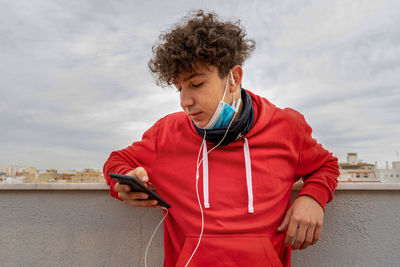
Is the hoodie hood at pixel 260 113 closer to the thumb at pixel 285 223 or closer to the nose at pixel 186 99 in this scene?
the nose at pixel 186 99

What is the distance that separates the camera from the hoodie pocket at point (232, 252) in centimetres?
141

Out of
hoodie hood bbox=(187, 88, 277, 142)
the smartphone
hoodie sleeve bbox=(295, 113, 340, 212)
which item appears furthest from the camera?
hoodie hood bbox=(187, 88, 277, 142)

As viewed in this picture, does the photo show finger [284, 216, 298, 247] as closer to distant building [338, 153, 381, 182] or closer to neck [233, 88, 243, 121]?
neck [233, 88, 243, 121]

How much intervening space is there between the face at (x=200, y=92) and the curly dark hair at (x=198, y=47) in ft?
0.10

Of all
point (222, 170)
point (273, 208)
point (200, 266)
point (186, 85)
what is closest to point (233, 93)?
point (186, 85)

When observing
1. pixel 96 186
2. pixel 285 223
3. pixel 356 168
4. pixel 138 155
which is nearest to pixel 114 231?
pixel 96 186

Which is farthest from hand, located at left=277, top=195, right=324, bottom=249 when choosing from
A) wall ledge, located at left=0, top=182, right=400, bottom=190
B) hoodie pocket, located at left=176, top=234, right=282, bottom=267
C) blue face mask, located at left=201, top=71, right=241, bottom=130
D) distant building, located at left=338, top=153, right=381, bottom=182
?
distant building, located at left=338, top=153, right=381, bottom=182

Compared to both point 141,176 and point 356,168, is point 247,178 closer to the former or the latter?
point 141,176

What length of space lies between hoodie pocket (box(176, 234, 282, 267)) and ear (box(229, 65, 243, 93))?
2.38 feet

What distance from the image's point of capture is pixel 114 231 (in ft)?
5.92

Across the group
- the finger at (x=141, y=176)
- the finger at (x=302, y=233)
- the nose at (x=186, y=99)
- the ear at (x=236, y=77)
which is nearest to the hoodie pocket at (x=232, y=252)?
Result: the finger at (x=302, y=233)

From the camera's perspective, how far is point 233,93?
64.5 inches

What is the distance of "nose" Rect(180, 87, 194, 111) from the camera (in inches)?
58.5

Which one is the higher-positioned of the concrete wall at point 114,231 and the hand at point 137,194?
the hand at point 137,194
